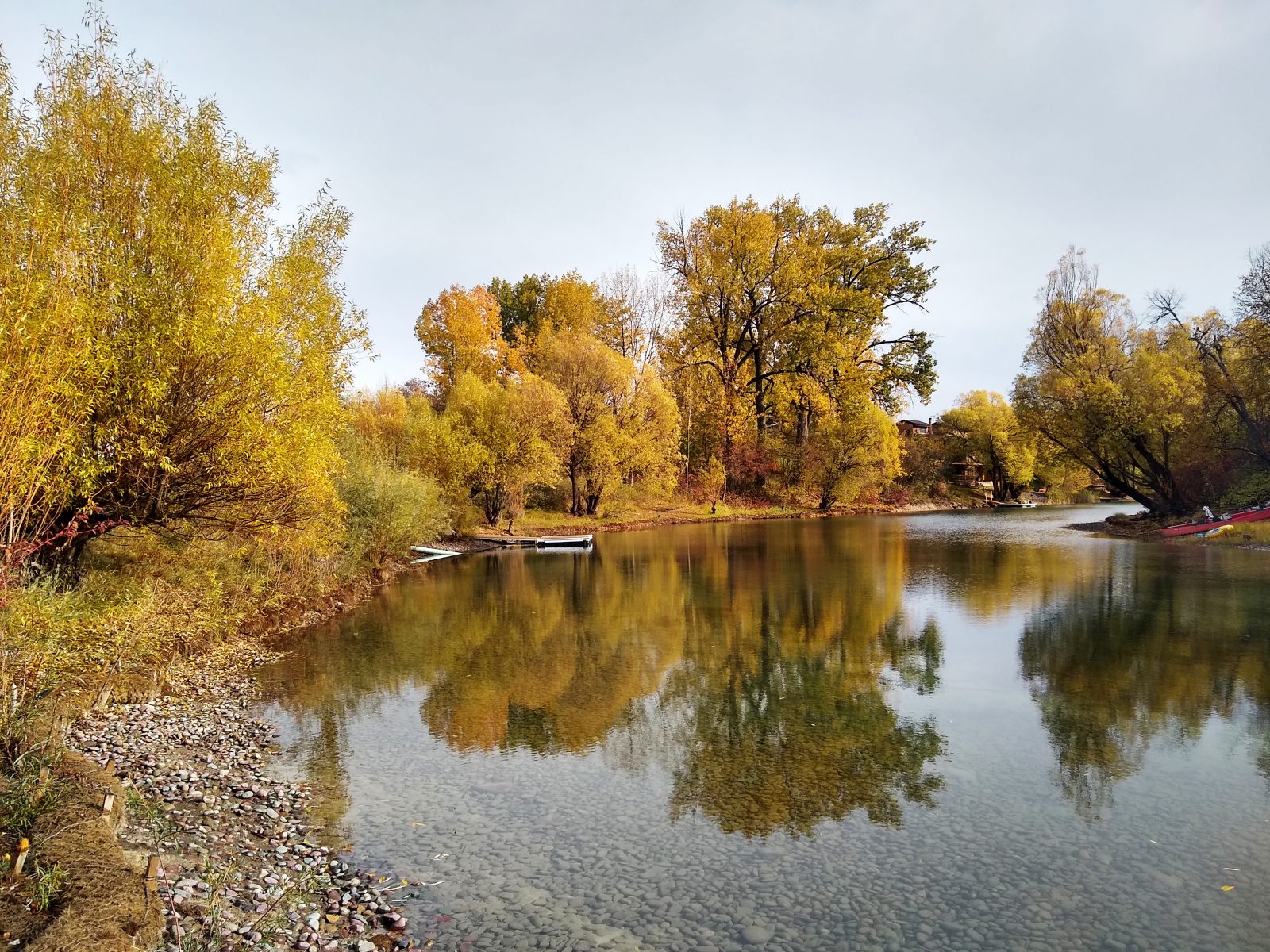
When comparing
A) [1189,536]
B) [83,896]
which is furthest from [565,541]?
[83,896]

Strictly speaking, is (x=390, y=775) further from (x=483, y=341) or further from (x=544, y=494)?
(x=483, y=341)

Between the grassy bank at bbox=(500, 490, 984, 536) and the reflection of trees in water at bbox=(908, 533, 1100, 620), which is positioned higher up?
the grassy bank at bbox=(500, 490, 984, 536)

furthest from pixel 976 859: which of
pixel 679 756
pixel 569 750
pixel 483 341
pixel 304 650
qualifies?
pixel 483 341

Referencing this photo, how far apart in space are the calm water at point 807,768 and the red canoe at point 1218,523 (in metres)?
15.3

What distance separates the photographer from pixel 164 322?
1093 cm

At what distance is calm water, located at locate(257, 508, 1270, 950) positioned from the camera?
554cm

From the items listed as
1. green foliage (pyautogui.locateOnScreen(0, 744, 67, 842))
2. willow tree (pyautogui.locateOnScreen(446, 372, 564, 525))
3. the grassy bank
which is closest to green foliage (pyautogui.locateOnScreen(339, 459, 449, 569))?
willow tree (pyautogui.locateOnScreen(446, 372, 564, 525))

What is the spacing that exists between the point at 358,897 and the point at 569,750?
368cm

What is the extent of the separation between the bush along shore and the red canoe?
35182 millimetres

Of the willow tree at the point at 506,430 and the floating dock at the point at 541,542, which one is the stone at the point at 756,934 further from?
the willow tree at the point at 506,430

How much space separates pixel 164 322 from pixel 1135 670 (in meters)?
16.0

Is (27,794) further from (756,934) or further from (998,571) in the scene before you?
(998,571)

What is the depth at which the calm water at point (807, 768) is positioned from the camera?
5.54 meters

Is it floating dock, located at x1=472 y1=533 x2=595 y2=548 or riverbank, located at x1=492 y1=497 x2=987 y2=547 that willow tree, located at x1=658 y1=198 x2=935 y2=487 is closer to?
riverbank, located at x1=492 y1=497 x2=987 y2=547
